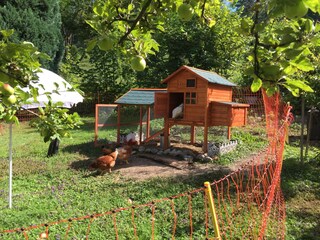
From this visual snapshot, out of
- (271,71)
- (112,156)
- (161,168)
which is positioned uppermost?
(271,71)

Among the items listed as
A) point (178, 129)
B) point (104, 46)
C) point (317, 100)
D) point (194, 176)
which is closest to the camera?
point (104, 46)

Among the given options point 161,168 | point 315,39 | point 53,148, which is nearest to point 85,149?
point 53,148

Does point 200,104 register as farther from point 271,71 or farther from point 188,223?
point 271,71

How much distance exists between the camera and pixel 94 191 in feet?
23.7

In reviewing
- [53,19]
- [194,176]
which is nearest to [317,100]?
[194,176]

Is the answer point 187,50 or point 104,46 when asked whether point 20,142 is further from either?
point 104,46

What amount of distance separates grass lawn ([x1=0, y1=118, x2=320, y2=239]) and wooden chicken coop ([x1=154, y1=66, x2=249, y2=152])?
47.6 inches

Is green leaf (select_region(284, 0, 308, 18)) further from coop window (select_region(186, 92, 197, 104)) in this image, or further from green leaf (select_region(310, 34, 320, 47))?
coop window (select_region(186, 92, 197, 104))

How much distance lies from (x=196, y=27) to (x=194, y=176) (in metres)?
9.99

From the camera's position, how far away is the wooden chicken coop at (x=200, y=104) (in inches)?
389

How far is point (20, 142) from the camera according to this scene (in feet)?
44.3

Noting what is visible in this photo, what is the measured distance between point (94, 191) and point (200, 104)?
14.5ft

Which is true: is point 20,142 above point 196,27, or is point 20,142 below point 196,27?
below

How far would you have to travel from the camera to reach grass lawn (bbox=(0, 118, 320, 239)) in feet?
18.5
